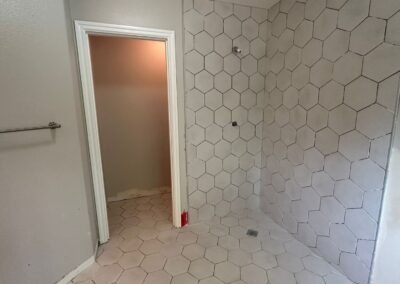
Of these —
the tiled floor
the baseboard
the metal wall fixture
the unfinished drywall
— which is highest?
the metal wall fixture

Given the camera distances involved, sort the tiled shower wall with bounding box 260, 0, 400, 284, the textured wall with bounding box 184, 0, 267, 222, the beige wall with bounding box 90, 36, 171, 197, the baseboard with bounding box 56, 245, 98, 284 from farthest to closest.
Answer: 1. the beige wall with bounding box 90, 36, 171, 197
2. the textured wall with bounding box 184, 0, 267, 222
3. the baseboard with bounding box 56, 245, 98, 284
4. the tiled shower wall with bounding box 260, 0, 400, 284

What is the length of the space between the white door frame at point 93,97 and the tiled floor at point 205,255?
23 centimetres

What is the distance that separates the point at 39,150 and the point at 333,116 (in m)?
1.88

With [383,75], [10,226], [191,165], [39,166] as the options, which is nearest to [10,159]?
[39,166]

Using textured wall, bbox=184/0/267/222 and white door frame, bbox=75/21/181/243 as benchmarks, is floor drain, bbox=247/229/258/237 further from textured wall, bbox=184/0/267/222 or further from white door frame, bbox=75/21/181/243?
white door frame, bbox=75/21/181/243

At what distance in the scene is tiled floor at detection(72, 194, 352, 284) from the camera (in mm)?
1551

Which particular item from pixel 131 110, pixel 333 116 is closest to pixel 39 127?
pixel 131 110

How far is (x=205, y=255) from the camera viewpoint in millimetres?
1773

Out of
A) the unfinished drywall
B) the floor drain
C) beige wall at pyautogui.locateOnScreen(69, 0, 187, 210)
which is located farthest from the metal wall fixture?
the floor drain

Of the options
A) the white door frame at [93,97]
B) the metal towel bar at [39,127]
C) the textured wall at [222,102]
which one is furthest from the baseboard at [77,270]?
the metal towel bar at [39,127]

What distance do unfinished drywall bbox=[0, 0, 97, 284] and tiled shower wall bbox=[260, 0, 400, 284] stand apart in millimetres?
1664

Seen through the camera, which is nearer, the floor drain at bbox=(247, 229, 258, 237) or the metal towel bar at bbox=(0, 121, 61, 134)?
the metal towel bar at bbox=(0, 121, 61, 134)

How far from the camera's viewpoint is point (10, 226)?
1208 millimetres

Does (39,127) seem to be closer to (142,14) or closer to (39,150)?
(39,150)
